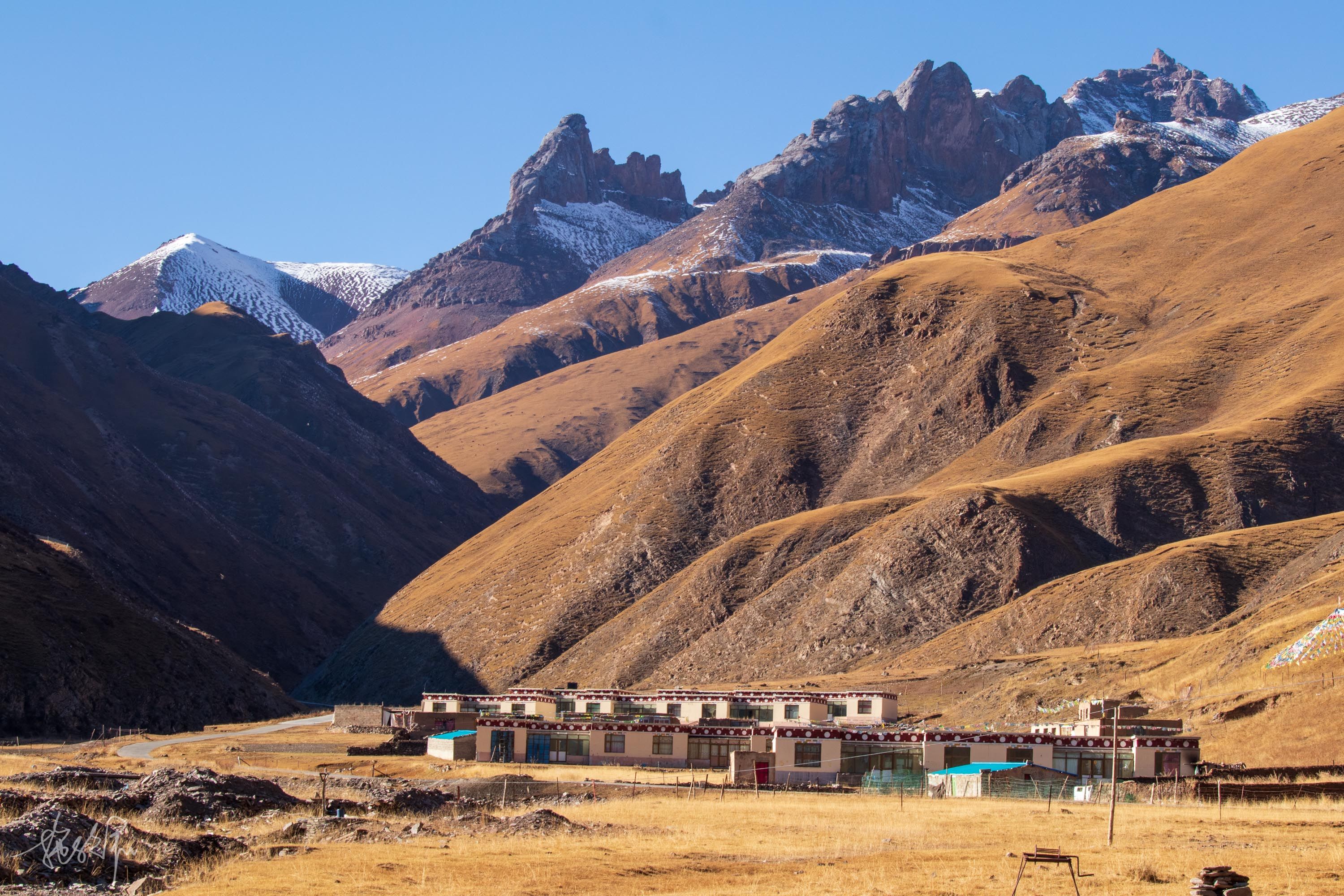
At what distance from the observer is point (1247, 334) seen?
167m

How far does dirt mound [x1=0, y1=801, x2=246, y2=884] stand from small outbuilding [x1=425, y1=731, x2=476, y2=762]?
52628 mm

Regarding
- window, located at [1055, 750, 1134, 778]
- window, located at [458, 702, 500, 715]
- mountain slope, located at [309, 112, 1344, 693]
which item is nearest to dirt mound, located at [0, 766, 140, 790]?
window, located at [1055, 750, 1134, 778]

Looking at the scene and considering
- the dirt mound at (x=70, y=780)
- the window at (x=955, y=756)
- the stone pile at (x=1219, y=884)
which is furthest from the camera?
the window at (x=955, y=756)

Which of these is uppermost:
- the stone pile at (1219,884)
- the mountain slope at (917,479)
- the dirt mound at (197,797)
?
the mountain slope at (917,479)

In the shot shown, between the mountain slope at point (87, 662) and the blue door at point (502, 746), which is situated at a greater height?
the mountain slope at point (87, 662)

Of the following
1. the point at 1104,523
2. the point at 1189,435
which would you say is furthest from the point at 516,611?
the point at 1189,435

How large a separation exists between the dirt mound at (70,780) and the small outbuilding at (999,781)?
36675mm

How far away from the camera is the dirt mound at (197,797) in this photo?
4475 cm

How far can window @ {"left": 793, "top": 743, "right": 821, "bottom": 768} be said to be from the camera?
78.1 meters

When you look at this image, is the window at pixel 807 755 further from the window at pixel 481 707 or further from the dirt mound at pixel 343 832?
the window at pixel 481 707

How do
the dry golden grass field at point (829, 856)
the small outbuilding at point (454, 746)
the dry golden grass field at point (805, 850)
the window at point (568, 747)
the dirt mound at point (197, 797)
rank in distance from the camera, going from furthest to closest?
the small outbuilding at point (454, 746) → the window at point (568, 747) → the dirt mound at point (197, 797) → the dry golden grass field at point (805, 850) → the dry golden grass field at point (829, 856)

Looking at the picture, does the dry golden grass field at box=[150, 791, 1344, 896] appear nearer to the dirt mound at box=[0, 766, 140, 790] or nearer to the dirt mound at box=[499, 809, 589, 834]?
the dirt mound at box=[499, 809, 589, 834]

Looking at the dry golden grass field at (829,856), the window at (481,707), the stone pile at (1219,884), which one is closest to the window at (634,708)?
the window at (481,707)

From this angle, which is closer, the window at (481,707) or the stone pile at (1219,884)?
the stone pile at (1219,884)
